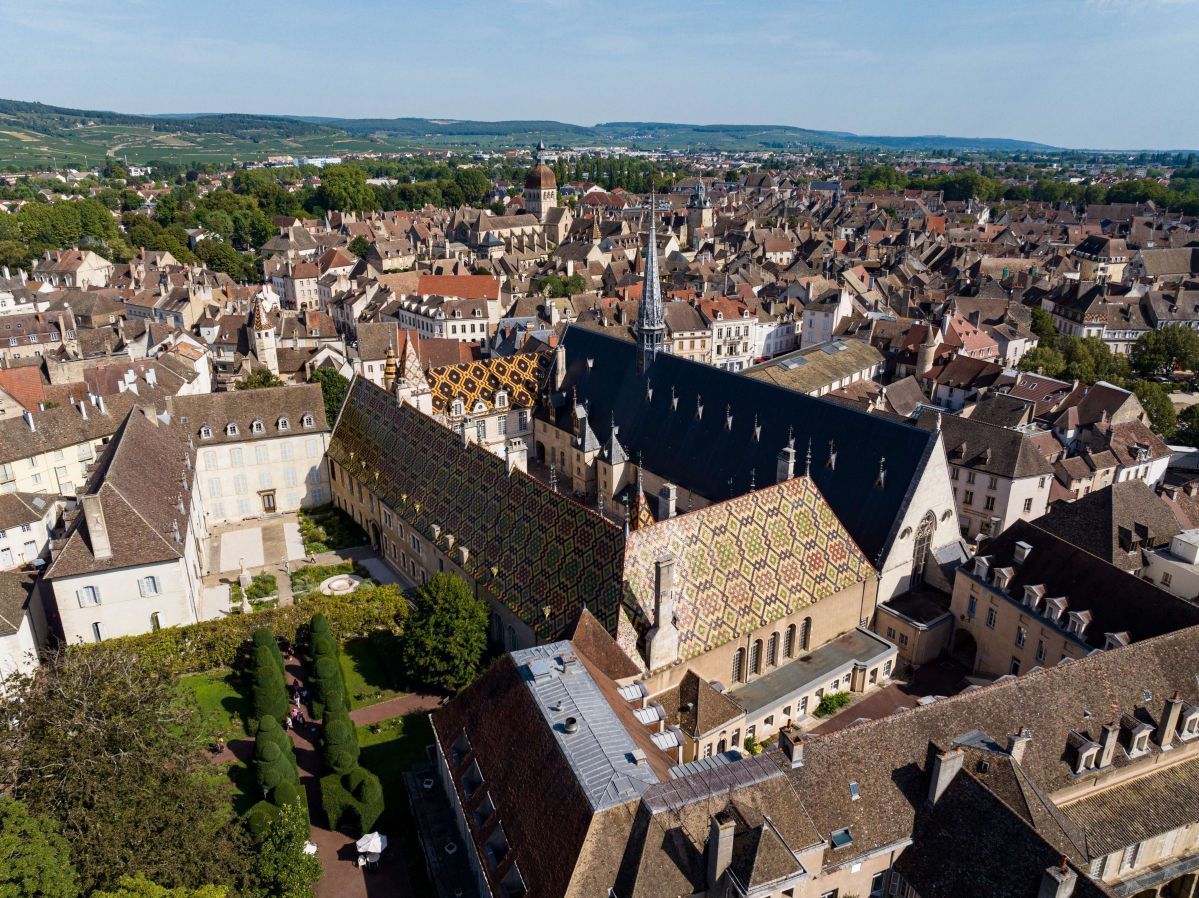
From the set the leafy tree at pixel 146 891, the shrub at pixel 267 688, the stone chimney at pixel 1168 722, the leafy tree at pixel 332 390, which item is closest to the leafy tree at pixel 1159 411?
the stone chimney at pixel 1168 722

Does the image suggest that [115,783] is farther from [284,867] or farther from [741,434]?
[741,434]

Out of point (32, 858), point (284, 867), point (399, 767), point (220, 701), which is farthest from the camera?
point (220, 701)

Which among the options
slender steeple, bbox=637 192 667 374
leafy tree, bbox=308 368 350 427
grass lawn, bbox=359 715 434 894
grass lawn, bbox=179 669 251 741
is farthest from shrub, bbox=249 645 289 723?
slender steeple, bbox=637 192 667 374

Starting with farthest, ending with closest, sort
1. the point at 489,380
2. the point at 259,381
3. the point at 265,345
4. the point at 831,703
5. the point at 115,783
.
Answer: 1. the point at 265,345
2. the point at 259,381
3. the point at 489,380
4. the point at 831,703
5. the point at 115,783

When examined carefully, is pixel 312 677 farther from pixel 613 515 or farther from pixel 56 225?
pixel 56 225

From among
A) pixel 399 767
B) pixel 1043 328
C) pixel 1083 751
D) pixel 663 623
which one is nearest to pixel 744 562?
pixel 663 623
